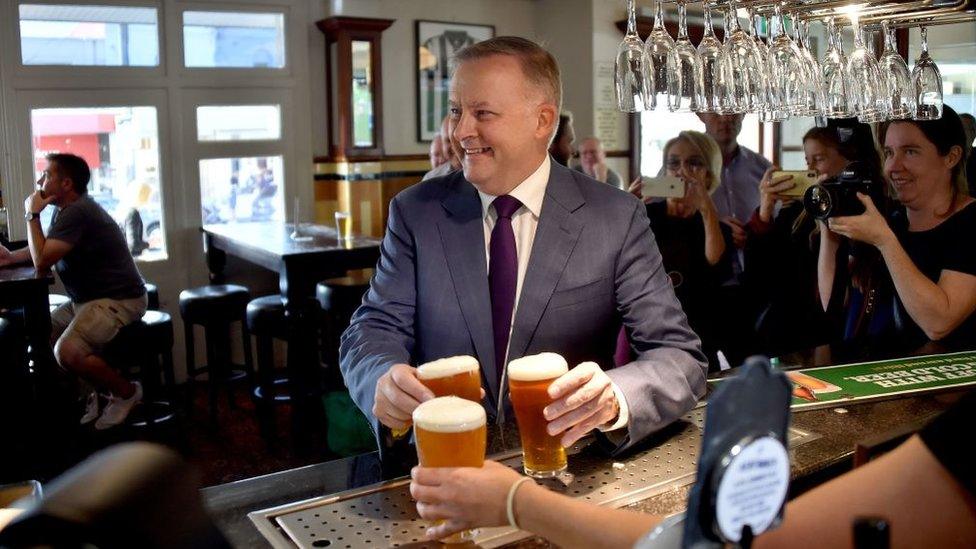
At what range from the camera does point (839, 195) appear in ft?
8.80

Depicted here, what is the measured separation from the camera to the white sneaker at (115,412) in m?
5.05

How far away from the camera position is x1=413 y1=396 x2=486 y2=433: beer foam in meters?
1.21

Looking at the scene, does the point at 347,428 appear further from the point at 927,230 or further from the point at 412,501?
the point at 927,230

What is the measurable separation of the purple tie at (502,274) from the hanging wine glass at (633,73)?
42 cm

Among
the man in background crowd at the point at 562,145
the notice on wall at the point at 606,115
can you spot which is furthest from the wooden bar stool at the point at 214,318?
the notice on wall at the point at 606,115

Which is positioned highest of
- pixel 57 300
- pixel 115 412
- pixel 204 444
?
pixel 57 300

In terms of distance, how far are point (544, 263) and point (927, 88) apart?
55.6 inches

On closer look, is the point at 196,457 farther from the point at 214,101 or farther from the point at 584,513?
the point at 584,513

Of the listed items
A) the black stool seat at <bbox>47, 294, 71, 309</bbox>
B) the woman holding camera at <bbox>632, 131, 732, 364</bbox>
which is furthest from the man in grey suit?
the black stool seat at <bbox>47, 294, 71, 309</bbox>

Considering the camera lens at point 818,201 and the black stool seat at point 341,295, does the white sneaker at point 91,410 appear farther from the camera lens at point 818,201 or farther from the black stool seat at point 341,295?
the camera lens at point 818,201

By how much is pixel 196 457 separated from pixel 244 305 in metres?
1.13

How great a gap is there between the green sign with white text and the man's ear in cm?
69

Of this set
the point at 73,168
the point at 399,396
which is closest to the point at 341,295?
the point at 73,168

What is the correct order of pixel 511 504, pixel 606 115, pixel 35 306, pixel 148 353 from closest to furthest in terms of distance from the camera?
pixel 511 504 → pixel 35 306 → pixel 148 353 → pixel 606 115
